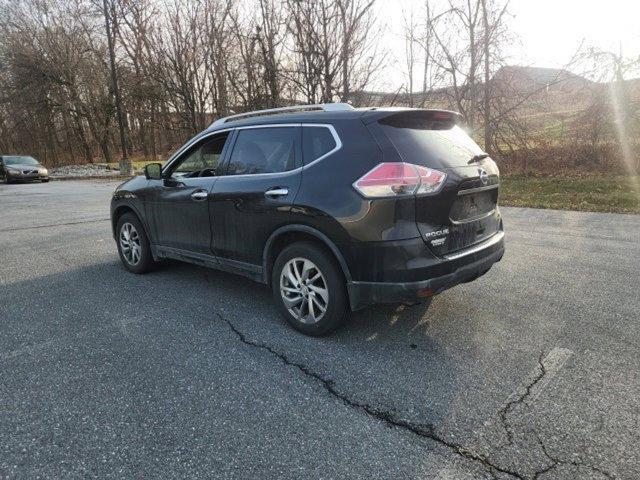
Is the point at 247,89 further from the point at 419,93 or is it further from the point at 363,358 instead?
the point at 363,358

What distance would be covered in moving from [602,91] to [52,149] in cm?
4373

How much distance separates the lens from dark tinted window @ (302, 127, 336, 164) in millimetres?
3354

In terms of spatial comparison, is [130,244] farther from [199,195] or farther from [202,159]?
[199,195]

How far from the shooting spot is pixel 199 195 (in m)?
4.29

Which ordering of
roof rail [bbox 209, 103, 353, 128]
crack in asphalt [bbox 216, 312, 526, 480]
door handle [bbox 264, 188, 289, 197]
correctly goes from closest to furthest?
crack in asphalt [bbox 216, 312, 526, 480], door handle [bbox 264, 188, 289, 197], roof rail [bbox 209, 103, 353, 128]

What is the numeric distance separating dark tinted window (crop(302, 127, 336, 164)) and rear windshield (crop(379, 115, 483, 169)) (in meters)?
0.42

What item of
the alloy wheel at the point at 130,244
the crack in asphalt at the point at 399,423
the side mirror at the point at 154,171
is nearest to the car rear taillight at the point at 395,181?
the crack in asphalt at the point at 399,423

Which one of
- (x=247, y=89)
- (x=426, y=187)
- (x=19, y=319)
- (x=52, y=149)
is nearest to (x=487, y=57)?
(x=247, y=89)

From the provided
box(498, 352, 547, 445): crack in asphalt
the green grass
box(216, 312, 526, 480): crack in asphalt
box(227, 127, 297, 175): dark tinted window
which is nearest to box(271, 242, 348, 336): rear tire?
box(216, 312, 526, 480): crack in asphalt

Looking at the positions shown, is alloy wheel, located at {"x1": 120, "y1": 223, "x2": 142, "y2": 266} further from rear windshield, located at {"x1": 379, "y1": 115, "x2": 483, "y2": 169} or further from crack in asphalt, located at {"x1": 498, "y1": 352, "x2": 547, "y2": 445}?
crack in asphalt, located at {"x1": 498, "y1": 352, "x2": 547, "y2": 445}

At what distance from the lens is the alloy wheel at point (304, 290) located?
341cm

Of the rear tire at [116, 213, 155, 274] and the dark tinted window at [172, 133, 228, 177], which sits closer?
the dark tinted window at [172, 133, 228, 177]

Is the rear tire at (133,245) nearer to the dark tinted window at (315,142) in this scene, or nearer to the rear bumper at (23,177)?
the dark tinted window at (315,142)

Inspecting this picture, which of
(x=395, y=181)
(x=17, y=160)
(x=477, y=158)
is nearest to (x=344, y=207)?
(x=395, y=181)
